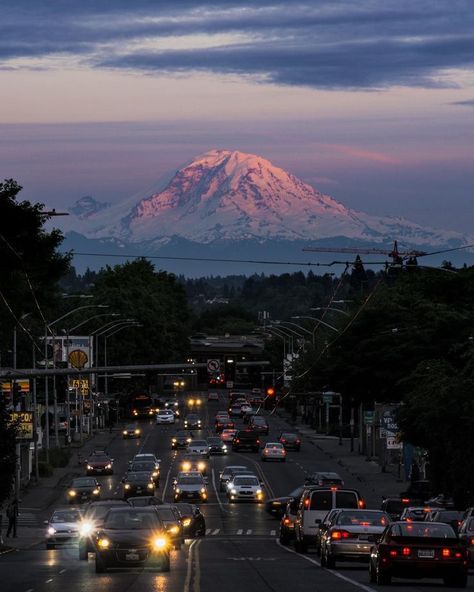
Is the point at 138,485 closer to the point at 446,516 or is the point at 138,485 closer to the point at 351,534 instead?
the point at 446,516

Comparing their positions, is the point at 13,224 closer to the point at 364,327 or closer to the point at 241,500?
the point at 241,500

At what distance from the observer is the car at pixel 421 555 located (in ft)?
108

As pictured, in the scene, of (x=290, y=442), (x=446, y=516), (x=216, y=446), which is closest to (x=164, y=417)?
(x=290, y=442)

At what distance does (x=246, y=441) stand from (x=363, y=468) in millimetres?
17796

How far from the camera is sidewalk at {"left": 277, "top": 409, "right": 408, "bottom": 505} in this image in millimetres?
85938

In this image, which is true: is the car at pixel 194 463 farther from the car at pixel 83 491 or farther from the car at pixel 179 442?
the car at pixel 83 491

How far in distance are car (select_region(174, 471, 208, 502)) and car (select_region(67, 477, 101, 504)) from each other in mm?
4100

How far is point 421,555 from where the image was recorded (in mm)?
33094

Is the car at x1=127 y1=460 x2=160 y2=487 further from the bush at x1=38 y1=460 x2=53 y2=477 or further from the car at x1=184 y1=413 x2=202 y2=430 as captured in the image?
the car at x1=184 y1=413 x2=202 y2=430

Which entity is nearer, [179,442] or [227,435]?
[179,442]

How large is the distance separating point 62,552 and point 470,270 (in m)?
55.1

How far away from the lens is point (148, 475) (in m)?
81.0

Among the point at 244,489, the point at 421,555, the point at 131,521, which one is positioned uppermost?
the point at 131,521

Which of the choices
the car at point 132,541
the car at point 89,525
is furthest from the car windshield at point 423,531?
the car at point 89,525
